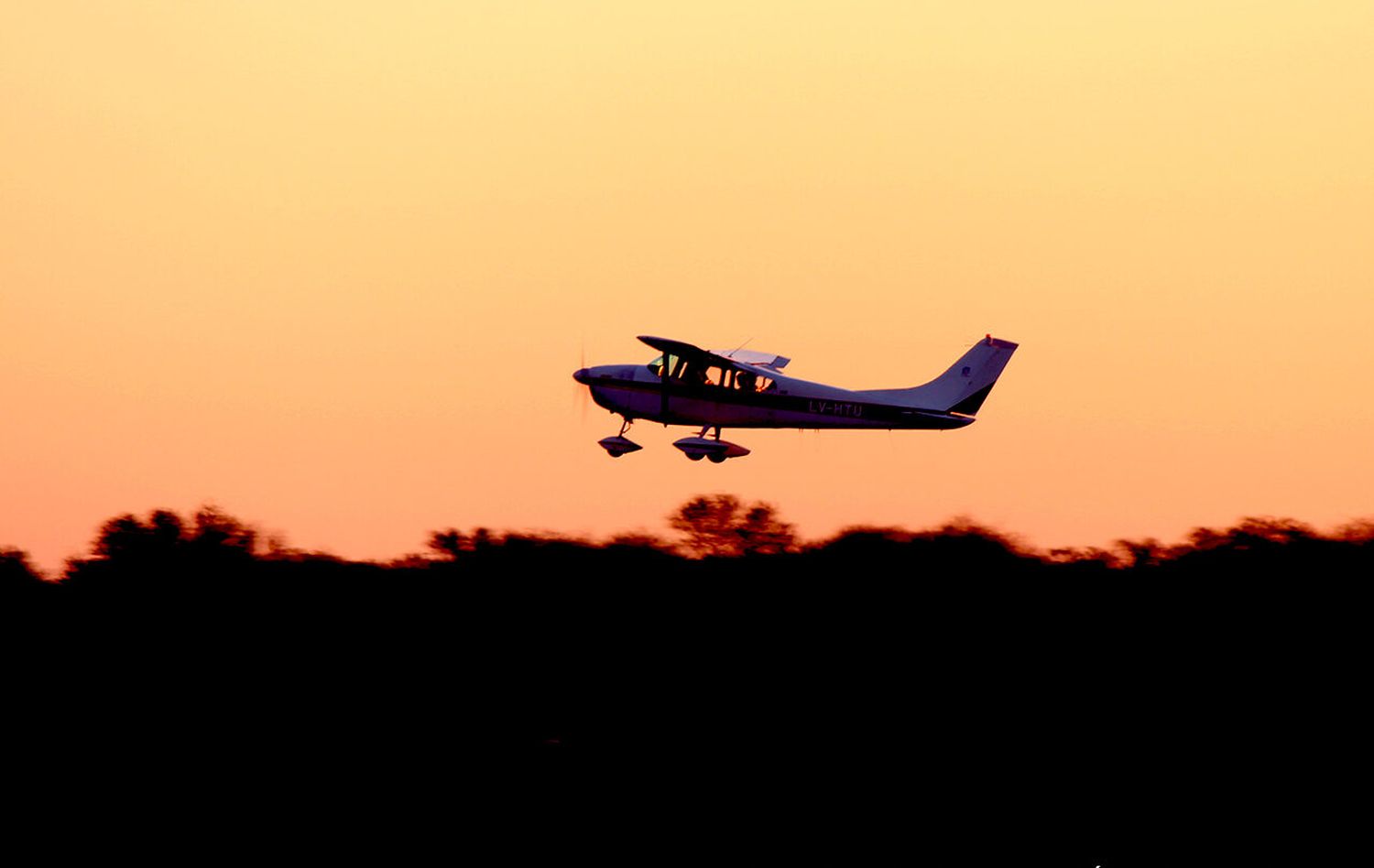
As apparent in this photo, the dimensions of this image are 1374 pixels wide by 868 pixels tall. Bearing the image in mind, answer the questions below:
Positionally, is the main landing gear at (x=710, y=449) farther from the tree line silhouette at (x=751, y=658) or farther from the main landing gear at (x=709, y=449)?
the tree line silhouette at (x=751, y=658)

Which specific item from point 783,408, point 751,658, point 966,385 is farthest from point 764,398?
point 751,658

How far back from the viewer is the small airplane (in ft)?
160

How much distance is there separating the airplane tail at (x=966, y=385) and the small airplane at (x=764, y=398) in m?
0.02

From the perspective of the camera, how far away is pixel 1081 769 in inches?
2598

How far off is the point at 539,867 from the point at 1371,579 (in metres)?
36.3

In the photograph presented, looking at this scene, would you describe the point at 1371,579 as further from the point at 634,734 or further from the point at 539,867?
the point at 539,867

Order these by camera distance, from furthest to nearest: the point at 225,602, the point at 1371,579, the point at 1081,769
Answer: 1. the point at 225,602
2. the point at 1371,579
3. the point at 1081,769

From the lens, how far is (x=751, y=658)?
247ft

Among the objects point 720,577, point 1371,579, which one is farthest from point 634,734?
point 1371,579

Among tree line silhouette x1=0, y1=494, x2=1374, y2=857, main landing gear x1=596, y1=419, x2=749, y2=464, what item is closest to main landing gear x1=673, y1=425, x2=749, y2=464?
main landing gear x1=596, y1=419, x2=749, y2=464

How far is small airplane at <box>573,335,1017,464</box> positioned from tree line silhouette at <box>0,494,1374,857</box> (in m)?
18.0

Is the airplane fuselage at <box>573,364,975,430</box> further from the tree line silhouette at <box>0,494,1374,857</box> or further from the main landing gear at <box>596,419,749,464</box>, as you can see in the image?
the tree line silhouette at <box>0,494,1374,857</box>

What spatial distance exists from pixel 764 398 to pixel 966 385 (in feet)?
16.4

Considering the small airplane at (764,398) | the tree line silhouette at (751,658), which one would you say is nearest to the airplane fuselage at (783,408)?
the small airplane at (764,398)
